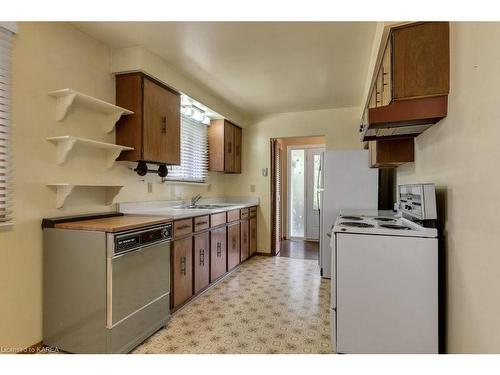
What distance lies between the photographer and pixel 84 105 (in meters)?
2.31

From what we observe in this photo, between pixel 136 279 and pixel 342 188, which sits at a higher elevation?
pixel 342 188

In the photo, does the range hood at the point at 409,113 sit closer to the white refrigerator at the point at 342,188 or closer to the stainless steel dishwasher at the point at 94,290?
the white refrigerator at the point at 342,188

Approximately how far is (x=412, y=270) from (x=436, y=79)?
115 cm

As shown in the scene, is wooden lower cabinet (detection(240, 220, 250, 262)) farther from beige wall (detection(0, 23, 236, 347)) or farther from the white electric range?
the white electric range

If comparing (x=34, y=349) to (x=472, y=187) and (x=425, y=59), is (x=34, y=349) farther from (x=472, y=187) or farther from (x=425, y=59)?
(x=425, y=59)

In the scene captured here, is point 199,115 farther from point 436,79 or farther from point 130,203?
point 436,79

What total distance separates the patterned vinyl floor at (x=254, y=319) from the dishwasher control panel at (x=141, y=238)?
0.75 metres

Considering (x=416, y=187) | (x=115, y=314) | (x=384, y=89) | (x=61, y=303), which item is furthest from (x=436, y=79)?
(x=61, y=303)

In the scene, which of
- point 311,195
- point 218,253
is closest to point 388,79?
point 218,253

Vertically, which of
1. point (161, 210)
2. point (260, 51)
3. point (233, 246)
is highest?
point (260, 51)

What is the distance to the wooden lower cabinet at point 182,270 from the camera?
8.48 ft

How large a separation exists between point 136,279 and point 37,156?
1.13 metres

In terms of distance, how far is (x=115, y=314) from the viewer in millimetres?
1844

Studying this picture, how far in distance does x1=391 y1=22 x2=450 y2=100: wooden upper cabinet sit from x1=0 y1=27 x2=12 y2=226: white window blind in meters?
Answer: 2.44
